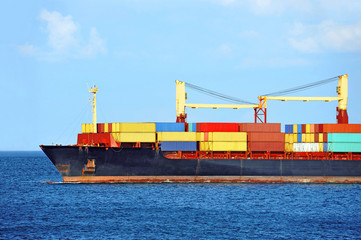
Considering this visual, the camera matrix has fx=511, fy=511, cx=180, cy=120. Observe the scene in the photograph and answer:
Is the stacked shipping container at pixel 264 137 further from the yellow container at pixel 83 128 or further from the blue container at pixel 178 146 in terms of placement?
the yellow container at pixel 83 128

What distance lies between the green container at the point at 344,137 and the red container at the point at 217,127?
13044 millimetres

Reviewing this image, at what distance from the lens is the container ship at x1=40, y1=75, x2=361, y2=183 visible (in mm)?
64938

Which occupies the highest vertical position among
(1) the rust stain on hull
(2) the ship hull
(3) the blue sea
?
(2) the ship hull

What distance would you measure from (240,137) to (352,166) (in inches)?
647

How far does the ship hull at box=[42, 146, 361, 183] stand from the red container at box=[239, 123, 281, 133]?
164 inches

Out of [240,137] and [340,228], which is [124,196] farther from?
[340,228]

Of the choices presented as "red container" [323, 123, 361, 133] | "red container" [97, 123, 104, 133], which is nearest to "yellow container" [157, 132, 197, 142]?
"red container" [97, 123, 104, 133]

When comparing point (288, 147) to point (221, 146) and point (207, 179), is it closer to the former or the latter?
point (221, 146)

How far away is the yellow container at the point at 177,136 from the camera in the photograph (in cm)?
6669

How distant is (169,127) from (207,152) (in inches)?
242

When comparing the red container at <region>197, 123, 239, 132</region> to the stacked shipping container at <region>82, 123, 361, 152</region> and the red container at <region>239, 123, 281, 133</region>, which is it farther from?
the red container at <region>239, 123, 281, 133</region>

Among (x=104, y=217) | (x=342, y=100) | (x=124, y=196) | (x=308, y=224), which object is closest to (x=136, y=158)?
(x=124, y=196)

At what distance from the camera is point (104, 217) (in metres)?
44.7

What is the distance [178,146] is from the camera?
6675 cm
